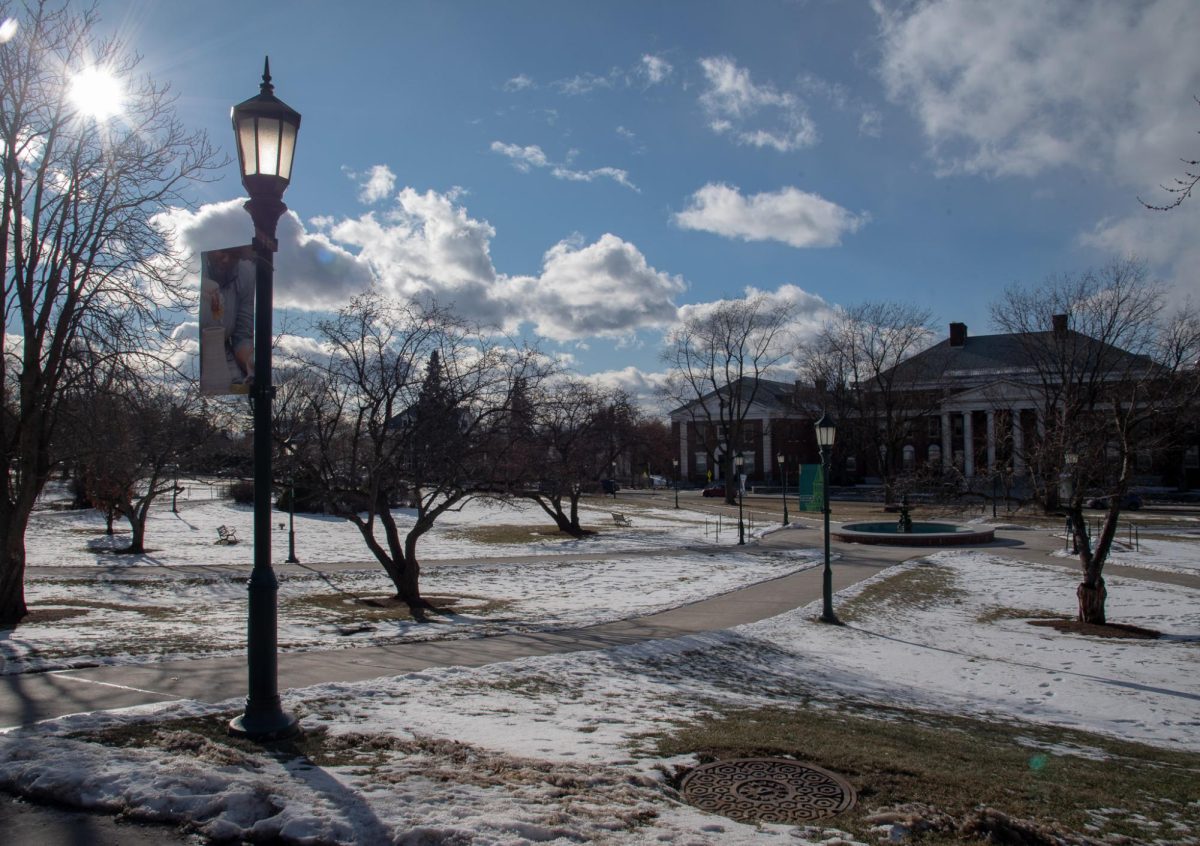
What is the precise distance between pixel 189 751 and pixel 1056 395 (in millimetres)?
48042

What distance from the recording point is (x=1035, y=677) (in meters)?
12.4

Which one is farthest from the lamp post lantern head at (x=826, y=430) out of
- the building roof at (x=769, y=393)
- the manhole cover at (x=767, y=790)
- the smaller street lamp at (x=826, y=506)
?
the building roof at (x=769, y=393)

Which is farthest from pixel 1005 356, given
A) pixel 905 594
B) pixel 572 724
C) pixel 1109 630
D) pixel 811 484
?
pixel 572 724

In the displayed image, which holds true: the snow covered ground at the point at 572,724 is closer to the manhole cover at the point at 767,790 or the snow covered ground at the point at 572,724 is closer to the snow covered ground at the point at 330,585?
the manhole cover at the point at 767,790

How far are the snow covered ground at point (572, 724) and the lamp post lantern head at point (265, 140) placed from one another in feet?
13.5

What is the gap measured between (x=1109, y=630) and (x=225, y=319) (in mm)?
16372

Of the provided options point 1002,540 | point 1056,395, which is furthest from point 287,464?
point 1056,395

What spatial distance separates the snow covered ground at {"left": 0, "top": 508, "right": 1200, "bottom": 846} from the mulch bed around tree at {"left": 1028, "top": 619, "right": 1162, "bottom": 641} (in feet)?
1.37

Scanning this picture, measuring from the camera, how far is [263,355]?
6.62 m

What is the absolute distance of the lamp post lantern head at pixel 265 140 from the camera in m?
6.38

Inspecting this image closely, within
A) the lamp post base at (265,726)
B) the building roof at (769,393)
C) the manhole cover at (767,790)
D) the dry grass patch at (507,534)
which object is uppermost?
the building roof at (769,393)

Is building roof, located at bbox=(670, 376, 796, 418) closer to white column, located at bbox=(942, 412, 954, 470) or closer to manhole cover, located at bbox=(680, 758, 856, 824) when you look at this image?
white column, located at bbox=(942, 412, 954, 470)

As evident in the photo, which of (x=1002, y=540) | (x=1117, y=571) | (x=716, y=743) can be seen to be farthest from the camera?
(x=1002, y=540)

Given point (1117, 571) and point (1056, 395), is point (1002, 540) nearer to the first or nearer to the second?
point (1117, 571)
